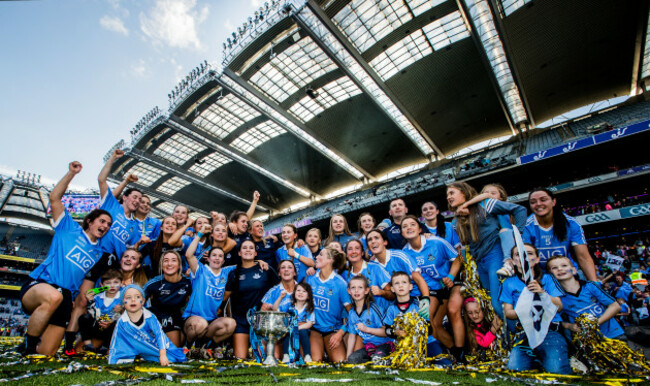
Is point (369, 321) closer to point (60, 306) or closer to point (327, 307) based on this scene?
point (327, 307)

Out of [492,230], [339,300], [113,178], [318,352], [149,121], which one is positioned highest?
[149,121]

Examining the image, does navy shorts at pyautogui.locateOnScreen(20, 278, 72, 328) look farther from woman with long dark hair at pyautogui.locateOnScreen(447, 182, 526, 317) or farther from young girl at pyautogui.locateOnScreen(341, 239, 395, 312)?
woman with long dark hair at pyautogui.locateOnScreen(447, 182, 526, 317)

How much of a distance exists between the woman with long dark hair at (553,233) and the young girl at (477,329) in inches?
39.1

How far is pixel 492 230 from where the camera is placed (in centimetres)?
372

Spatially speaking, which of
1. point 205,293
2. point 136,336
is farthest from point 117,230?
point 136,336

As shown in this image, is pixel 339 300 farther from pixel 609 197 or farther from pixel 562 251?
pixel 609 197

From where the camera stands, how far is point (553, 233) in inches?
158

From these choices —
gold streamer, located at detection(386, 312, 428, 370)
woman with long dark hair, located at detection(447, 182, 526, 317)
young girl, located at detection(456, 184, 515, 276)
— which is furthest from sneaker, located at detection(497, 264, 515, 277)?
gold streamer, located at detection(386, 312, 428, 370)

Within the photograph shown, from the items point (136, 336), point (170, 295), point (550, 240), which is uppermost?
point (550, 240)

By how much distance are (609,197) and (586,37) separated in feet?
30.5

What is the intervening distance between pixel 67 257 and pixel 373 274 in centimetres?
388

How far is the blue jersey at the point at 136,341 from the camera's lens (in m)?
3.38

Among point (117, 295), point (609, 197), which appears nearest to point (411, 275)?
point (117, 295)

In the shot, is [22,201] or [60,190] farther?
[22,201]
